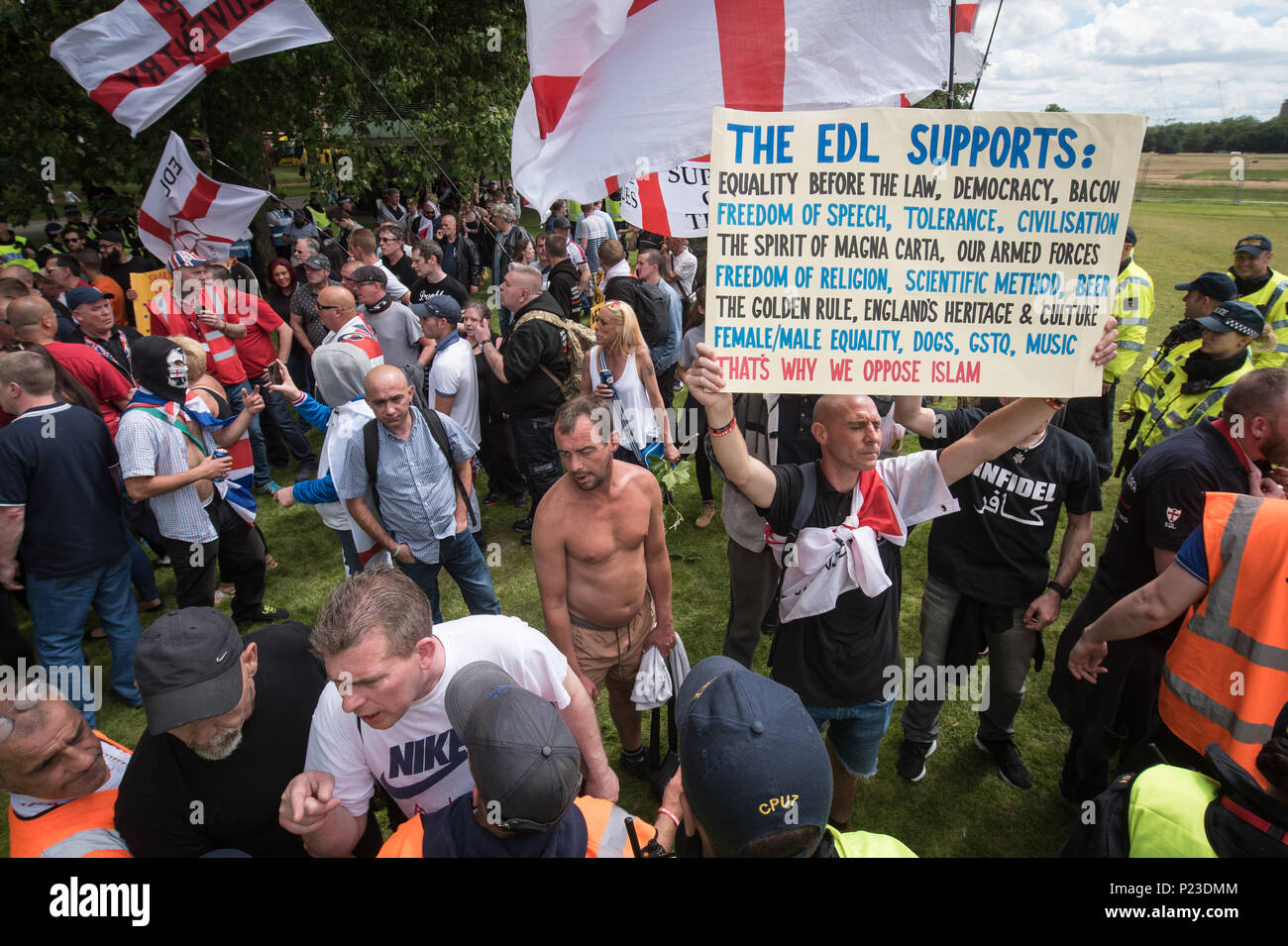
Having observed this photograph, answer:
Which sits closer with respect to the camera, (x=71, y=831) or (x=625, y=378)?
(x=71, y=831)

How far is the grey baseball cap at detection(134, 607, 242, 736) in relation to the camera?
7.09 feet

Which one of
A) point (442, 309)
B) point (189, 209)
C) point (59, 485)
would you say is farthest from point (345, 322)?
point (189, 209)

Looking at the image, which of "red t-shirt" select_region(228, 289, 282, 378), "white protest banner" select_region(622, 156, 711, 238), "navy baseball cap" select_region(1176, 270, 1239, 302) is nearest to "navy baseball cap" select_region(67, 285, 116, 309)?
"red t-shirt" select_region(228, 289, 282, 378)

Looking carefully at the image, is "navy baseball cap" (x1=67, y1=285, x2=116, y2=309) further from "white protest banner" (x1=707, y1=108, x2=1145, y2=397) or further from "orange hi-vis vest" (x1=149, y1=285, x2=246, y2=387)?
"white protest banner" (x1=707, y1=108, x2=1145, y2=397)

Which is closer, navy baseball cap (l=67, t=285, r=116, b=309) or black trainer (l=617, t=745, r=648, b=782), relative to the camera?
black trainer (l=617, t=745, r=648, b=782)

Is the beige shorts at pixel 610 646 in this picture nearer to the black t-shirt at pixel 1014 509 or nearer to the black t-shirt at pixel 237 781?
the black t-shirt at pixel 237 781

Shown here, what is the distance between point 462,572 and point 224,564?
220 cm

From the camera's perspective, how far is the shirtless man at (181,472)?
4.23 meters

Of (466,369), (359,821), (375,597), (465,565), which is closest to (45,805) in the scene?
(359,821)

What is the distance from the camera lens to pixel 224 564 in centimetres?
546

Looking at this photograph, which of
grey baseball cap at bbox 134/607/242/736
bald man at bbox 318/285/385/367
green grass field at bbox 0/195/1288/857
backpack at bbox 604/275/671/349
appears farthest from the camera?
backpack at bbox 604/275/671/349

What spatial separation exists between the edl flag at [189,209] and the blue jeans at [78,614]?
3735 mm

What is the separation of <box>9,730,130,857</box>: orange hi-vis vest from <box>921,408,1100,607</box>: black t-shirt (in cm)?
349

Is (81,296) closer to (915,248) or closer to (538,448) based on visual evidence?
(538,448)
